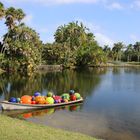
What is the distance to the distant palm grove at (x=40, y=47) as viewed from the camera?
64.3 m

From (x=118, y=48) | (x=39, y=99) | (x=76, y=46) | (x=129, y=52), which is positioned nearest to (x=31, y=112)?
(x=39, y=99)

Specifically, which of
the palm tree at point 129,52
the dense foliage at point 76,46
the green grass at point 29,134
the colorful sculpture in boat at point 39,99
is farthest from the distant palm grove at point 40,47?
the palm tree at point 129,52

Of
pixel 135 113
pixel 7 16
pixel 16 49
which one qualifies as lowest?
pixel 135 113

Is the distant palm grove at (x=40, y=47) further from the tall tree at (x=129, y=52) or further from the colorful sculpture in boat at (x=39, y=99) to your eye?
the tall tree at (x=129, y=52)

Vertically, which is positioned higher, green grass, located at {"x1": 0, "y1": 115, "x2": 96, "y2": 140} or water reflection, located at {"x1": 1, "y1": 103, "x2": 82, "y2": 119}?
green grass, located at {"x1": 0, "y1": 115, "x2": 96, "y2": 140}

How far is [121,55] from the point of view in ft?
566

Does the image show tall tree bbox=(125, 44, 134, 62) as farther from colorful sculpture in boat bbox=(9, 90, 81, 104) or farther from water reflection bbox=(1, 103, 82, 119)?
water reflection bbox=(1, 103, 82, 119)

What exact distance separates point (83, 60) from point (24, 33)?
3683 cm

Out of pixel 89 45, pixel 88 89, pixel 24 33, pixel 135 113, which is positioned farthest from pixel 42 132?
pixel 89 45

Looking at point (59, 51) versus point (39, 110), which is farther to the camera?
point (59, 51)

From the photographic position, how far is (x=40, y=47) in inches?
3457

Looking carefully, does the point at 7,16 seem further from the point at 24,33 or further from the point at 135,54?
the point at 135,54

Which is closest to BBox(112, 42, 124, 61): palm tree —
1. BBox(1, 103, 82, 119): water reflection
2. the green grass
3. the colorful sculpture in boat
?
the colorful sculpture in boat

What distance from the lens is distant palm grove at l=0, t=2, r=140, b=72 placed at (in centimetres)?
6431
